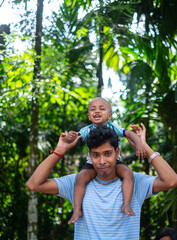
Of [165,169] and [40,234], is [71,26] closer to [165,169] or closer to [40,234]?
[165,169]

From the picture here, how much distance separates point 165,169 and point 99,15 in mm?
2577

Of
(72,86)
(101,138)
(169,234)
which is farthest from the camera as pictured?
(72,86)

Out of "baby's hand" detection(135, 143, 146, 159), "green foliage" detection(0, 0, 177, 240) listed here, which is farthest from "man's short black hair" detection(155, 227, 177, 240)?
"green foliage" detection(0, 0, 177, 240)

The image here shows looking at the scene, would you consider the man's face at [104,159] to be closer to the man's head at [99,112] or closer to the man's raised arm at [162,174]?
the man's raised arm at [162,174]

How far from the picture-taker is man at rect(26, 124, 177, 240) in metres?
1.59

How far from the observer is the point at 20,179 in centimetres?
488

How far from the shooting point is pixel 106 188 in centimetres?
170

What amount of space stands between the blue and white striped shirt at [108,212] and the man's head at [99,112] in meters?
0.53

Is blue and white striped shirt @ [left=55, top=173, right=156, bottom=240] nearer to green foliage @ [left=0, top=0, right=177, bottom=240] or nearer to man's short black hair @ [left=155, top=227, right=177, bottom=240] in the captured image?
man's short black hair @ [left=155, top=227, right=177, bottom=240]

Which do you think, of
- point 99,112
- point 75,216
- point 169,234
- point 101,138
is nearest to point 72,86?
point 99,112

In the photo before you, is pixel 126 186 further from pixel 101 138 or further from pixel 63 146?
pixel 63 146

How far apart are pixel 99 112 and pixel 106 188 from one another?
638 millimetres

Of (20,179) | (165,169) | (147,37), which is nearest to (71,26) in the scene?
(147,37)

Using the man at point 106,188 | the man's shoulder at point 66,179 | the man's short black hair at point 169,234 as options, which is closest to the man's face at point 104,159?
the man at point 106,188
